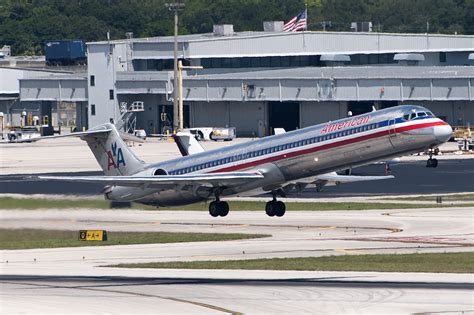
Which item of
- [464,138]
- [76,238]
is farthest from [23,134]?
[76,238]

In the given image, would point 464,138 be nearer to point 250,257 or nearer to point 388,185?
point 388,185

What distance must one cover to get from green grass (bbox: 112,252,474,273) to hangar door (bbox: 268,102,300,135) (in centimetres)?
11474

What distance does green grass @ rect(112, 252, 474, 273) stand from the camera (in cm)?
5850

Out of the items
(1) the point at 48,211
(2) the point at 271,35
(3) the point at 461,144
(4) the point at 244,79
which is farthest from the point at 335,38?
(1) the point at 48,211

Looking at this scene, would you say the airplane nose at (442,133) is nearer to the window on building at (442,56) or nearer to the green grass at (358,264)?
the green grass at (358,264)

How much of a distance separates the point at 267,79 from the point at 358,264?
4582 inches

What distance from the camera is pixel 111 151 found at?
7875 centimetres

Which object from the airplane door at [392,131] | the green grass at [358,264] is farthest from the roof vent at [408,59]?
the green grass at [358,264]

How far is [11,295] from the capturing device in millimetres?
50125

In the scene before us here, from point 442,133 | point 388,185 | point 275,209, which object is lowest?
point 388,185

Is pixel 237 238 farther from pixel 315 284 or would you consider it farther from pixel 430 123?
pixel 315 284

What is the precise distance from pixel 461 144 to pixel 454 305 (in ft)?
347

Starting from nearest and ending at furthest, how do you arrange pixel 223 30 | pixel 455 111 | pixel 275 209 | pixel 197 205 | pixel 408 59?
1. pixel 275 209
2. pixel 197 205
3. pixel 455 111
4. pixel 408 59
5. pixel 223 30

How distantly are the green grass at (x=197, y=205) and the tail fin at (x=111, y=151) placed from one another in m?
3.77
